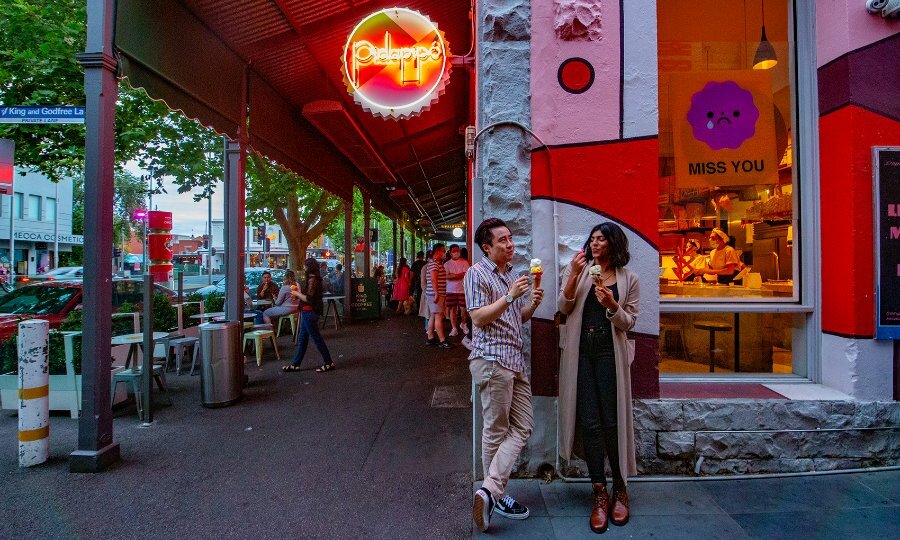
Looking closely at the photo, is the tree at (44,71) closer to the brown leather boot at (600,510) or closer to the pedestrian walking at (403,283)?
the pedestrian walking at (403,283)

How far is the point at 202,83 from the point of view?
569cm

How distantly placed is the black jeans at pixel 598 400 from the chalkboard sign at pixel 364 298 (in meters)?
11.4

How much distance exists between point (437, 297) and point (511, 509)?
258 inches

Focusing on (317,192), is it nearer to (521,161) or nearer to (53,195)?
(521,161)

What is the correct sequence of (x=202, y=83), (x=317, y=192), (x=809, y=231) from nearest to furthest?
1. (x=809, y=231)
2. (x=202, y=83)
3. (x=317, y=192)

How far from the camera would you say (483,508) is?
308 centimetres

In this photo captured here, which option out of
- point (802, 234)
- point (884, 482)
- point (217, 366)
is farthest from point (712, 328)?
point (217, 366)

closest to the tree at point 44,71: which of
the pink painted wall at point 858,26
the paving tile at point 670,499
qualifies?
the paving tile at point 670,499

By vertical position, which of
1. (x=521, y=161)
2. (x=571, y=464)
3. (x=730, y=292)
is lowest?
(x=571, y=464)

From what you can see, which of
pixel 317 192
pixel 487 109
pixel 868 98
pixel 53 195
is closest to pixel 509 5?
pixel 487 109

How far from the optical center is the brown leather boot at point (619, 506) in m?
3.28

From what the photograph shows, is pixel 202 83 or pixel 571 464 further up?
pixel 202 83

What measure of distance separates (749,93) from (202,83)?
5735mm

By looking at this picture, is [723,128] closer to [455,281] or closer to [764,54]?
[764,54]
